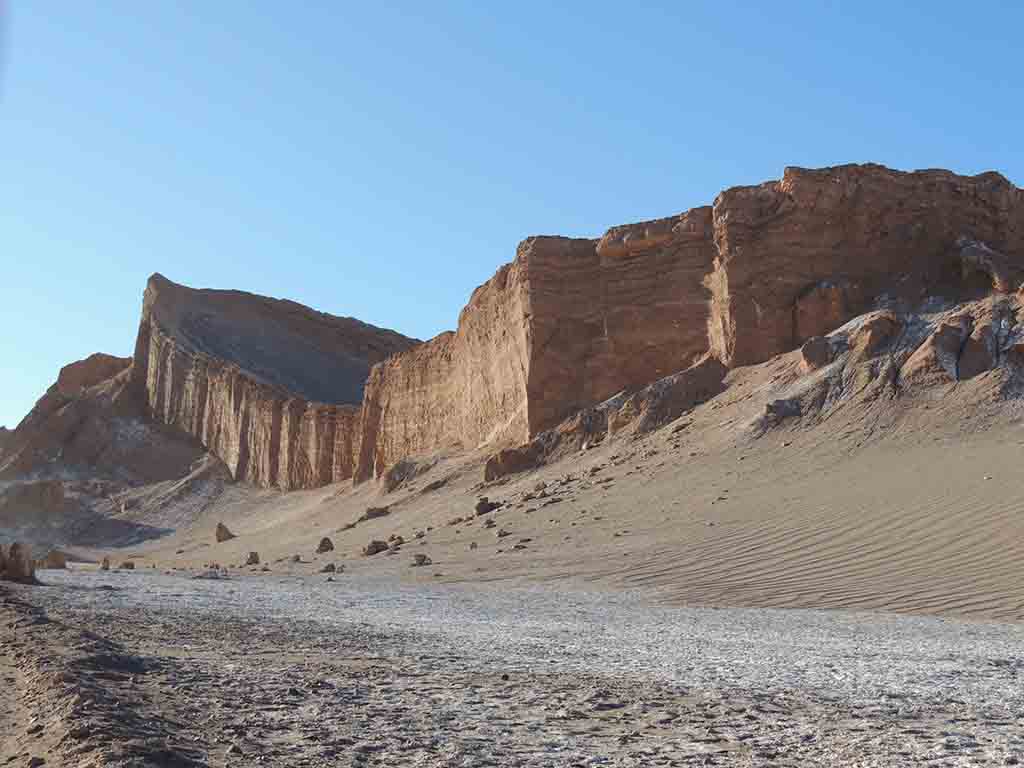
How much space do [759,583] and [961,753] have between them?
848 centimetres

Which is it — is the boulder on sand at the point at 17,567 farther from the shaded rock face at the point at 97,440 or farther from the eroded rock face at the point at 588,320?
the shaded rock face at the point at 97,440

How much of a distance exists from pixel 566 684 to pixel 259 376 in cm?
4655

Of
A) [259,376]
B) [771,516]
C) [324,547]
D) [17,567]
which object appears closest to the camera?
[17,567]

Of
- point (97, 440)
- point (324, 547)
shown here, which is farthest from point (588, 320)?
point (97, 440)

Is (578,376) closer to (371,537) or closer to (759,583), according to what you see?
(371,537)

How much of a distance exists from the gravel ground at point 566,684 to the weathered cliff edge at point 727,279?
1299 cm

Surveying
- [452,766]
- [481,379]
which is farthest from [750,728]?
[481,379]

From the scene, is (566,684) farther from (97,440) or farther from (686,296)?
(97,440)

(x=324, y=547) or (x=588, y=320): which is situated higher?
(x=588, y=320)

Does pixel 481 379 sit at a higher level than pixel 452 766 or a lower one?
higher

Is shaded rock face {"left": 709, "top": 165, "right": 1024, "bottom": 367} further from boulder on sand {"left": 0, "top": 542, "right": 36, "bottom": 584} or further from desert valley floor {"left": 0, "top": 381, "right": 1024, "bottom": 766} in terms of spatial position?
boulder on sand {"left": 0, "top": 542, "right": 36, "bottom": 584}

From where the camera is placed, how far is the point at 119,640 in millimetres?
7746

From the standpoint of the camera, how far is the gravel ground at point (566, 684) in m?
4.69

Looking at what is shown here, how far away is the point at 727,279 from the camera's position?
936 inches
